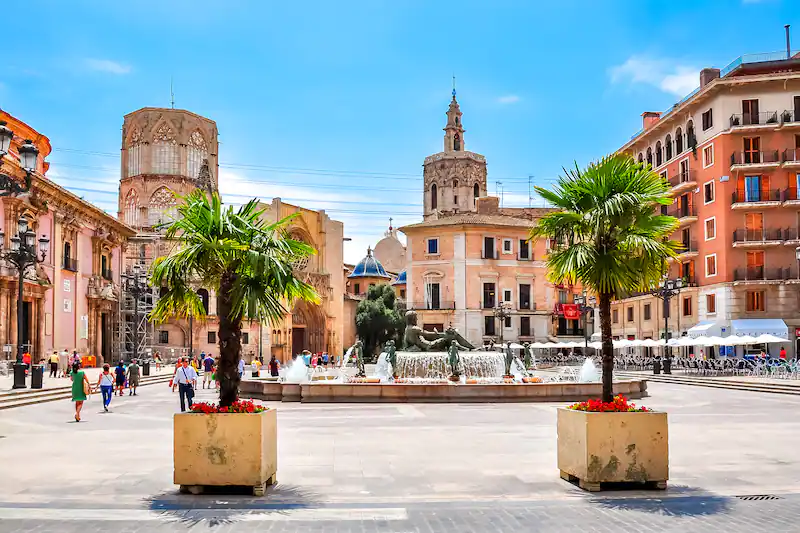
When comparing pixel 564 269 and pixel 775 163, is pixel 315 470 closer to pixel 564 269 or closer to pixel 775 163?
pixel 564 269

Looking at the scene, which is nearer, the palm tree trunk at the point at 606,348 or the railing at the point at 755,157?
the palm tree trunk at the point at 606,348

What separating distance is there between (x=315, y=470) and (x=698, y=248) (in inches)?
1662

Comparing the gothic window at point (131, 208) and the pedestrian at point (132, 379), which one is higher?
the gothic window at point (131, 208)

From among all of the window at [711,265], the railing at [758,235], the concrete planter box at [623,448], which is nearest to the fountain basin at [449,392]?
the concrete planter box at [623,448]

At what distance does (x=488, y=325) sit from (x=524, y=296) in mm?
3771

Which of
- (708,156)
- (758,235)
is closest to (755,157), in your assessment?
(708,156)

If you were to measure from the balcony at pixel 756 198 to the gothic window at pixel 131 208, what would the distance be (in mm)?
49226

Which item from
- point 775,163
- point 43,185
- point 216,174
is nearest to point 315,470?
point 43,185

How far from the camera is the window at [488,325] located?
59219mm

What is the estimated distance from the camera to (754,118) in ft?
148

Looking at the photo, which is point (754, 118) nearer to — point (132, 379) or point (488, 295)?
point (488, 295)

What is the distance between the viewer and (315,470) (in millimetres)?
10430

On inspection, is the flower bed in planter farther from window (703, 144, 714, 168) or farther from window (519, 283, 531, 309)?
window (519, 283, 531, 309)

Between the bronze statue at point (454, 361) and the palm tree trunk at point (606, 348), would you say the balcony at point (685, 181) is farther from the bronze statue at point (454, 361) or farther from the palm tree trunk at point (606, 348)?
the palm tree trunk at point (606, 348)
